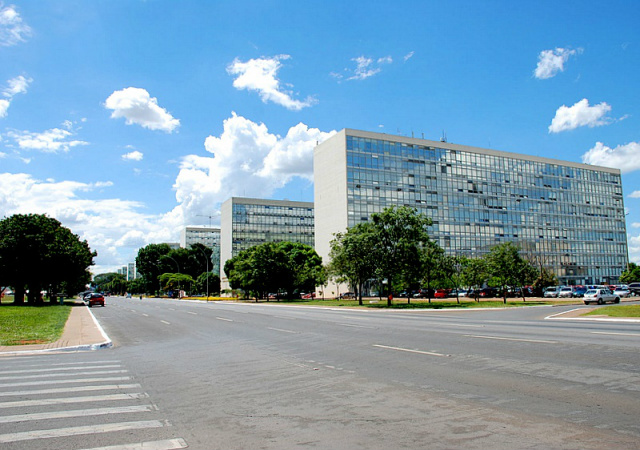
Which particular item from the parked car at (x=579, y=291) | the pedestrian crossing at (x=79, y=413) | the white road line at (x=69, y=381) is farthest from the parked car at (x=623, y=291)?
the pedestrian crossing at (x=79, y=413)

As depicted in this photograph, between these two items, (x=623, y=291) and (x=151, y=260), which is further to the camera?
(x=151, y=260)

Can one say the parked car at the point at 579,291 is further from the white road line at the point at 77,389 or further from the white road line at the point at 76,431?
the white road line at the point at 76,431

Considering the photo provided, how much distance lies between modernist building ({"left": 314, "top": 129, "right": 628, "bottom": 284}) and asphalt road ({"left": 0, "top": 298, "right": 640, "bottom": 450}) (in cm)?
6724

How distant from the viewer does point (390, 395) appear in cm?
781

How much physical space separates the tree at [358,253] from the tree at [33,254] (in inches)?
1182

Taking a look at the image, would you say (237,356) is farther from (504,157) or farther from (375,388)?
(504,157)

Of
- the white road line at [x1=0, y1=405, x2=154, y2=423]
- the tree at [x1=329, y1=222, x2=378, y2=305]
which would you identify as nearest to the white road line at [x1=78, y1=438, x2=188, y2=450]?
the white road line at [x1=0, y1=405, x2=154, y2=423]

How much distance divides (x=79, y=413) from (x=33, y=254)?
161ft

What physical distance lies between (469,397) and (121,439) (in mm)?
5263

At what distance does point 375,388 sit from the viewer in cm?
839

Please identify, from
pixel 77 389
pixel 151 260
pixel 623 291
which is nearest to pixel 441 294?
pixel 623 291

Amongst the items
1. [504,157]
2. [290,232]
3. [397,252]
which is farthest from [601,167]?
[397,252]

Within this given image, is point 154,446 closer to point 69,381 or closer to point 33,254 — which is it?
point 69,381

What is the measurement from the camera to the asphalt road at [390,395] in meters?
5.61
